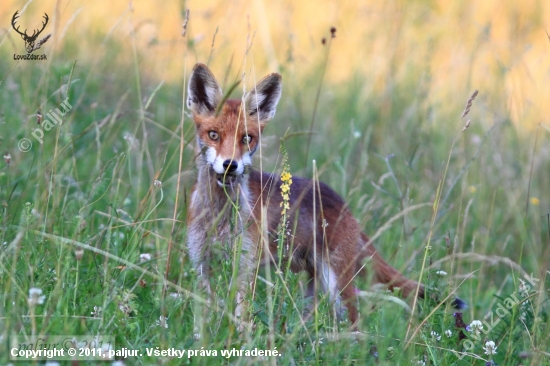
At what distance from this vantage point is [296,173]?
21.8 feet

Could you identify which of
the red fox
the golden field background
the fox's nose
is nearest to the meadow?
the golden field background

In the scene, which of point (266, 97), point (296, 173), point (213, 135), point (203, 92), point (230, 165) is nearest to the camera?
point (230, 165)

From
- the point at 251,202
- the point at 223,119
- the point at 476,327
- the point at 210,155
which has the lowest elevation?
the point at 476,327

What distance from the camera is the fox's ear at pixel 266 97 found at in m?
4.48

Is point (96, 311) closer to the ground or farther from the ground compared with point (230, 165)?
closer to the ground

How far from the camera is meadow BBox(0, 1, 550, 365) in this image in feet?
10.1

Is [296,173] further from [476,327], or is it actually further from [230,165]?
[476,327]

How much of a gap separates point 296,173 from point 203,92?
2.29 metres

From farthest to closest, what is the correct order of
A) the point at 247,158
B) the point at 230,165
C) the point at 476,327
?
the point at 247,158 → the point at 230,165 → the point at 476,327

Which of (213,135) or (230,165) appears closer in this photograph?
(230,165)

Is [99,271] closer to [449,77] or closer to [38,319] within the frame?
[38,319]

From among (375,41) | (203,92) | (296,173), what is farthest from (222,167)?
(375,41)

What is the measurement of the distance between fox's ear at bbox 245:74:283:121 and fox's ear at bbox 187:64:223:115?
23 cm

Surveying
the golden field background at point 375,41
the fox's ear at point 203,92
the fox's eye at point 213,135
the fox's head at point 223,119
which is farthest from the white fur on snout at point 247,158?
the golden field background at point 375,41
